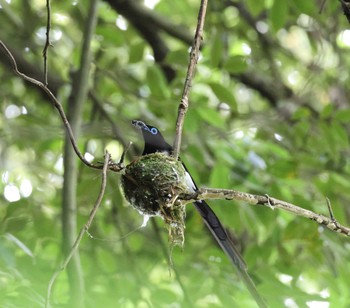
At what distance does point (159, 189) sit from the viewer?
83.9 inches

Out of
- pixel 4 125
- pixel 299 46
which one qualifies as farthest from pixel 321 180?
pixel 299 46

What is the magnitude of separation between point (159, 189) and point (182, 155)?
1.26 m

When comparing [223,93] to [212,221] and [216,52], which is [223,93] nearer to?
[216,52]

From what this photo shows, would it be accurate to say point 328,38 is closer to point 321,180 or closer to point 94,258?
point 321,180

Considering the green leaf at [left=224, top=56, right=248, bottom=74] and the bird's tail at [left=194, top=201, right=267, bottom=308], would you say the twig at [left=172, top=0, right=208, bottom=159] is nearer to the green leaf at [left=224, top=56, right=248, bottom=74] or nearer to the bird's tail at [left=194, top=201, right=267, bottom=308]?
the bird's tail at [left=194, top=201, right=267, bottom=308]

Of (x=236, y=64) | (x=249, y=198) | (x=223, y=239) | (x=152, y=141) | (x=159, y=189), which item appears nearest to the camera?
(x=249, y=198)

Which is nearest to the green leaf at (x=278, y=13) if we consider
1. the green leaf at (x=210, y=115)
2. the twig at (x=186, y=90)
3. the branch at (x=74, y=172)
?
the green leaf at (x=210, y=115)

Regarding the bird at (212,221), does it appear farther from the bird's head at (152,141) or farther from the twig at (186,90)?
the twig at (186,90)

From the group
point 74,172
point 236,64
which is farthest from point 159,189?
point 236,64

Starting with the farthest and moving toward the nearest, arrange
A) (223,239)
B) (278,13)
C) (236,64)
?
(236,64)
(278,13)
(223,239)

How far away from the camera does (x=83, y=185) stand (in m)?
3.24

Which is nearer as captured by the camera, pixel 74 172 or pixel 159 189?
pixel 159 189

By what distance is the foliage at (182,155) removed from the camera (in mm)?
3273

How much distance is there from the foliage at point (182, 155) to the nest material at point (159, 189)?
0.51 m
